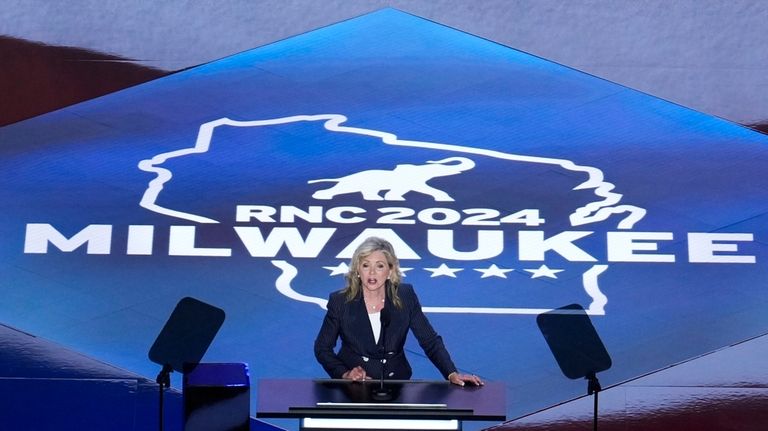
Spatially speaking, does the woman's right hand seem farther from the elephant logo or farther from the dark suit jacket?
the elephant logo

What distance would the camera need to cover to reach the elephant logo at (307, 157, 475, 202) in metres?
5.62

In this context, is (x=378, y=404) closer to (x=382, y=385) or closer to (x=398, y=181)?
(x=382, y=385)

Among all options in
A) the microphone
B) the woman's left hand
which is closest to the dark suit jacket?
the microphone

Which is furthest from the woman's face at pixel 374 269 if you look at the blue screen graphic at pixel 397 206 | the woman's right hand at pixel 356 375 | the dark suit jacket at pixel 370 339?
the blue screen graphic at pixel 397 206

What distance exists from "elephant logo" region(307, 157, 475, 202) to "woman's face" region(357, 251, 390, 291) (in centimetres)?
172

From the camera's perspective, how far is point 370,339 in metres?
3.98

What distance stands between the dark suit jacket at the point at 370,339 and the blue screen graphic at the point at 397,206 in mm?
1167

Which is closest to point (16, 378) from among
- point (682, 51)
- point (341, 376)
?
point (341, 376)

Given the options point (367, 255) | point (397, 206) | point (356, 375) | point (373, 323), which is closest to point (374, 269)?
point (367, 255)

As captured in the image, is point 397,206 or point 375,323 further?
point 397,206

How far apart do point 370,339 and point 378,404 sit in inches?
28.7

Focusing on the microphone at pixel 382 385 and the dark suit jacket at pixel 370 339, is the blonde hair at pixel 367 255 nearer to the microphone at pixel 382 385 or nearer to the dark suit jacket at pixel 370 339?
the dark suit jacket at pixel 370 339

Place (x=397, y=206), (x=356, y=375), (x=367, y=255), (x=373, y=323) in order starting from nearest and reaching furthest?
1. (x=356, y=375)
2. (x=367, y=255)
3. (x=373, y=323)
4. (x=397, y=206)

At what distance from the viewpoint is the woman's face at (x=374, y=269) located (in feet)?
12.8
